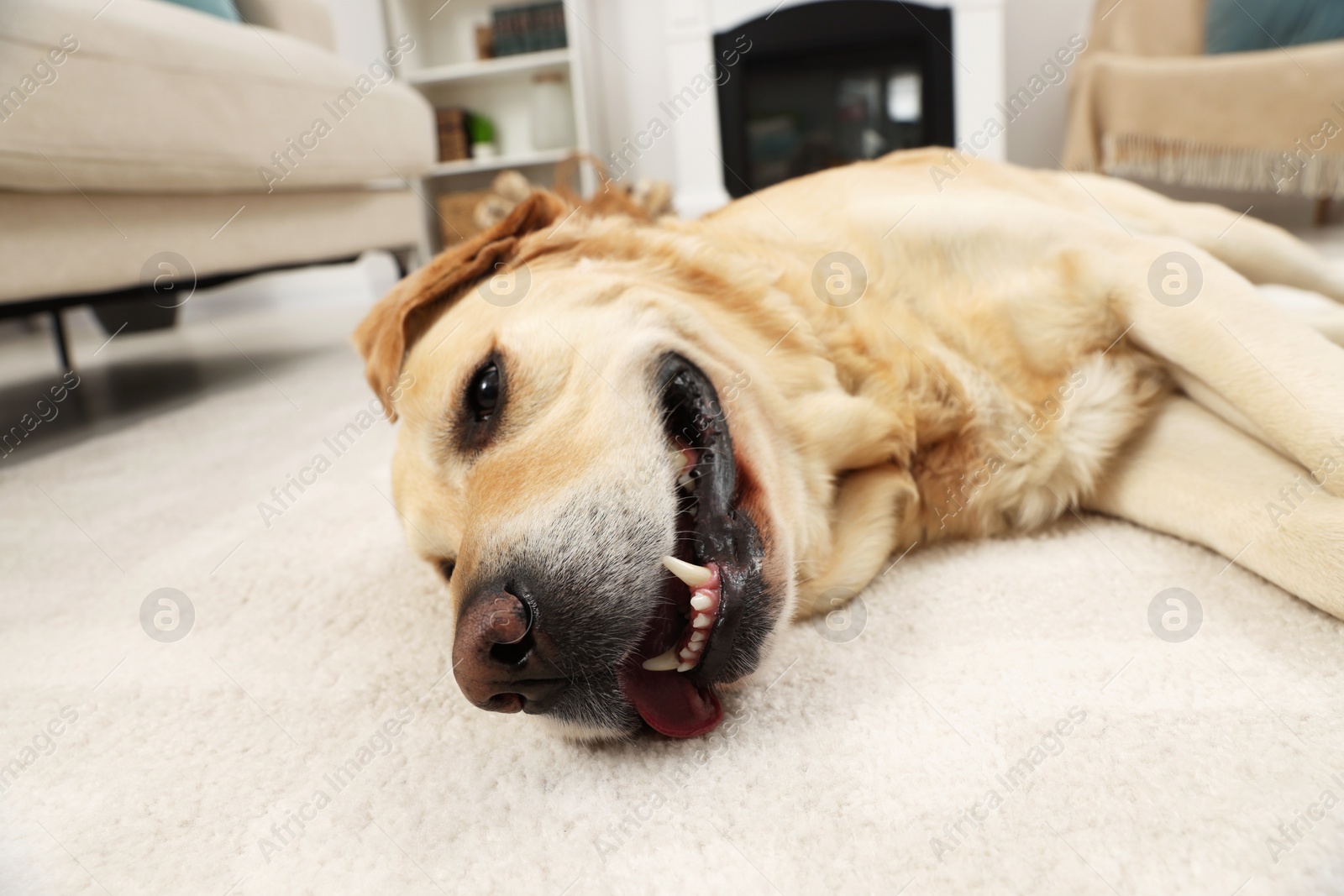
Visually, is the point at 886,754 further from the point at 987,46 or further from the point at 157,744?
the point at 987,46

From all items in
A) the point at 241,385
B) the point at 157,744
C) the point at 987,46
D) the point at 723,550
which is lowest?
the point at 241,385

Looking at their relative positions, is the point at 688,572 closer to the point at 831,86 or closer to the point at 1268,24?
the point at 1268,24

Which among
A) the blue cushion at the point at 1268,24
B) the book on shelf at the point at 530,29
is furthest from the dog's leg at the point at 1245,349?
the book on shelf at the point at 530,29

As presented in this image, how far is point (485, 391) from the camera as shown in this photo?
3.82 ft

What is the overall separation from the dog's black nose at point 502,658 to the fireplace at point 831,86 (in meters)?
5.81

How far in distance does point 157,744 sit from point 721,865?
75 centimetres

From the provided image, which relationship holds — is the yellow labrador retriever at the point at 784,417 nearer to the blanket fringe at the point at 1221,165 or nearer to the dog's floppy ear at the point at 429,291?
the dog's floppy ear at the point at 429,291

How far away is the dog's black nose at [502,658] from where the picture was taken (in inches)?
32.5

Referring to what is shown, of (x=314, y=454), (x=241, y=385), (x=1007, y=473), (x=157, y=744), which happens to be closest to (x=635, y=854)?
(x=157, y=744)

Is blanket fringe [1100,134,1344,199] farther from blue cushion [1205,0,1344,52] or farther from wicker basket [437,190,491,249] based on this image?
wicker basket [437,190,491,249]

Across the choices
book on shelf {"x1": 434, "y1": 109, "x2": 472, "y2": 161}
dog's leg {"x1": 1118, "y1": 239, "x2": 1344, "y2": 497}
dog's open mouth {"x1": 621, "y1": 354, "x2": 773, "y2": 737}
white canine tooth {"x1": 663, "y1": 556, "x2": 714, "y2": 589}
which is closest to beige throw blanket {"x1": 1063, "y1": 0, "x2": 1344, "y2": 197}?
dog's leg {"x1": 1118, "y1": 239, "x2": 1344, "y2": 497}

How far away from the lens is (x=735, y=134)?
20.2 feet

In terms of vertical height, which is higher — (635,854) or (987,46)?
(987,46)

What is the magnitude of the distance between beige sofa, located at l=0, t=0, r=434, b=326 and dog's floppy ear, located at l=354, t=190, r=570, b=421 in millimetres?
1482
